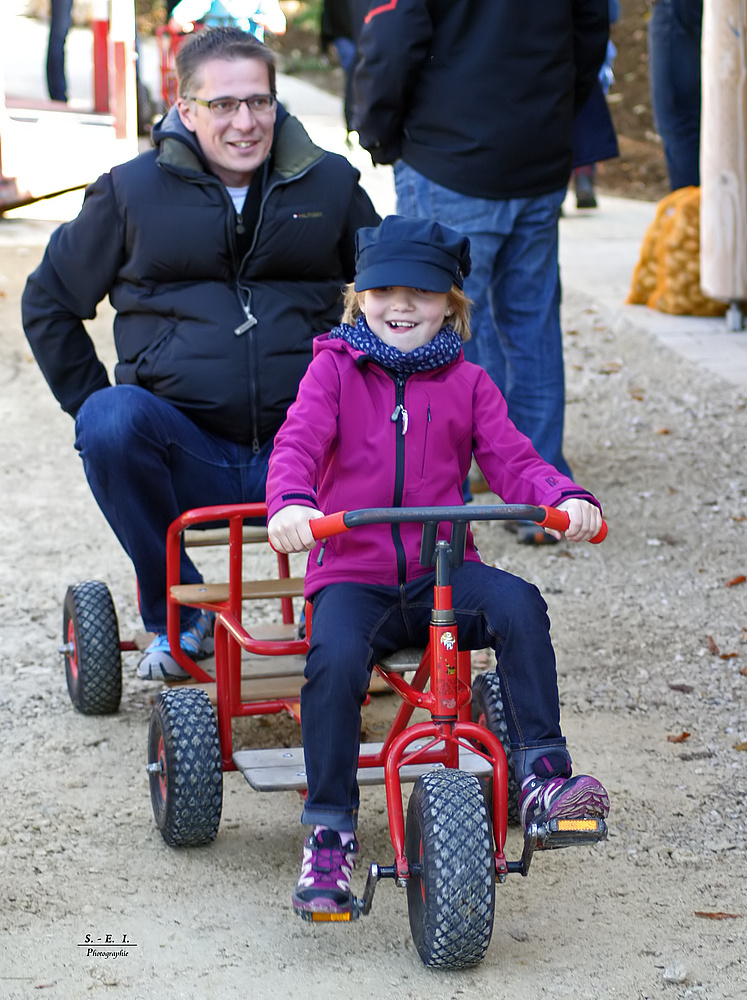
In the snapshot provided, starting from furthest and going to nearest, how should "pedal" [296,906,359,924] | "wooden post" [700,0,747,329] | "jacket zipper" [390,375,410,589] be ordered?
1. "wooden post" [700,0,747,329]
2. "jacket zipper" [390,375,410,589]
3. "pedal" [296,906,359,924]

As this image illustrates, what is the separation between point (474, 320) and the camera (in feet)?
16.7

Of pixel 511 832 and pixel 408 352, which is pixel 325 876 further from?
pixel 408 352

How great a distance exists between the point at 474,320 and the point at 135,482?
1923 millimetres

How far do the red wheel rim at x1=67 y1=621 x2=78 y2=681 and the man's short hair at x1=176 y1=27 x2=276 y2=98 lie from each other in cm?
153

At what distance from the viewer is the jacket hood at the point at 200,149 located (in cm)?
364

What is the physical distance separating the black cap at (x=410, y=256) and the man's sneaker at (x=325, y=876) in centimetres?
115

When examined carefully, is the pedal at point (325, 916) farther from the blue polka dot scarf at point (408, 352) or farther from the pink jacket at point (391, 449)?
the blue polka dot scarf at point (408, 352)

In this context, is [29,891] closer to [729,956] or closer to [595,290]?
[729,956]

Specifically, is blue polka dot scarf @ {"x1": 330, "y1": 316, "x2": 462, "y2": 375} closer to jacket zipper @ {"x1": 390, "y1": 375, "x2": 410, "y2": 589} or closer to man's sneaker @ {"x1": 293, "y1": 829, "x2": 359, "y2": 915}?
jacket zipper @ {"x1": 390, "y1": 375, "x2": 410, "y2": 589}

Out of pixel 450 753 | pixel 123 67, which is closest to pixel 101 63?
pixel 123 67

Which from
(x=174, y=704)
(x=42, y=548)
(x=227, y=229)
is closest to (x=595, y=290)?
(x=42, y=548)

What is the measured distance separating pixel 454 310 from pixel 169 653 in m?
1.43

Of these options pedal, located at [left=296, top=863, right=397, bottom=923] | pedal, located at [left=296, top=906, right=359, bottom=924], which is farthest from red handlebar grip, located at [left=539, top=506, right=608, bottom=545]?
pedal, located at [left=296, top=906, right=359, bottom=924]

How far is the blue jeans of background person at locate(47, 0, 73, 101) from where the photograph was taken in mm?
10859
